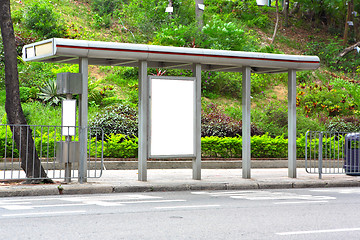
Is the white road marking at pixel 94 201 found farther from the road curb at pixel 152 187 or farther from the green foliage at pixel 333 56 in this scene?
the green foliage at pixel 333 56

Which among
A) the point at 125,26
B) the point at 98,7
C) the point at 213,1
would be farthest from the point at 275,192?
the point at 213,1

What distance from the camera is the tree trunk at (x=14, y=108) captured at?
13.2 m

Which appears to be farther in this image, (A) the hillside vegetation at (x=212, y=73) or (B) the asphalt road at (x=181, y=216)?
(A) the hillside vegetation at (x=212, y=73)

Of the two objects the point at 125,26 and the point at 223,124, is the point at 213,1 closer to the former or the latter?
the point at 125,26

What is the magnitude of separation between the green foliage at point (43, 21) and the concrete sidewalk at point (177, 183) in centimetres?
1239

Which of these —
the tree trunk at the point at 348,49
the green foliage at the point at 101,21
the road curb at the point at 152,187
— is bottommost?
the road curb at the point at 152,187

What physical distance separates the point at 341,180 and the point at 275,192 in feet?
11.0

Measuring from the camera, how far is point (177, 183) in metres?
14.1

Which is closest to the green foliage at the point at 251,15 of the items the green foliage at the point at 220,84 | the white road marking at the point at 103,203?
the green foliage at the point at 220,84

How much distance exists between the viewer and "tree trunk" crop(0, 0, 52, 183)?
13.2 m

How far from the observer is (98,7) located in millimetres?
35625

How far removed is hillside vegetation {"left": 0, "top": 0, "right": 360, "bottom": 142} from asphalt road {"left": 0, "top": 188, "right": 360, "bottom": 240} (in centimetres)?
928

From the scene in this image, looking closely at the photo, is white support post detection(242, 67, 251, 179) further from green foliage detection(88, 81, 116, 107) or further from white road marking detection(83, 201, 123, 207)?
green foliage detection(88, 81, 116, 107)

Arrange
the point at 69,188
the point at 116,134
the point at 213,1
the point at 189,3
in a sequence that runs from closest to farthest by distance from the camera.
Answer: the point at 69,188
the point at 116,134
the point at 189,3
the point at 213,1
